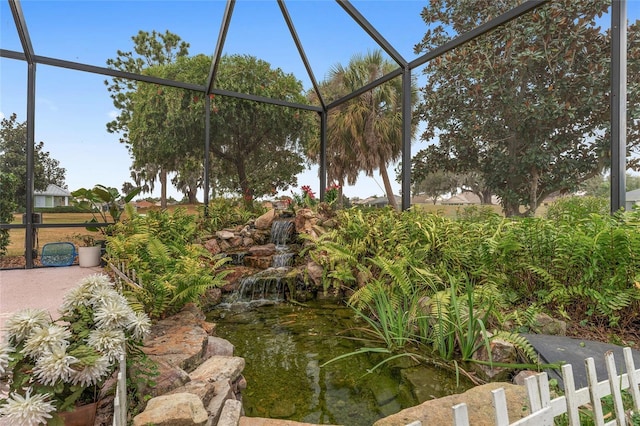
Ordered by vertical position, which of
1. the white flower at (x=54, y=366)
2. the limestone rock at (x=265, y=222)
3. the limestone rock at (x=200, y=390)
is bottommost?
the limestone rock at (x=200, y=390)

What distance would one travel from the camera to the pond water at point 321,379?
6.61 feet

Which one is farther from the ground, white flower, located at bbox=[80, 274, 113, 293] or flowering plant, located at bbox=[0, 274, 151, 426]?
white flower, located at bbox=[80, 274, 113, 293]

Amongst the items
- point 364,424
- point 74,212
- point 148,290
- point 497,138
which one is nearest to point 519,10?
point 497,138

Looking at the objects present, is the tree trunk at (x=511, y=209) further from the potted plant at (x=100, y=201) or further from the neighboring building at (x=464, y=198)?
the potted plant at (x=100, y=201)

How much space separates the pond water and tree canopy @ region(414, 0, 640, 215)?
171 inches

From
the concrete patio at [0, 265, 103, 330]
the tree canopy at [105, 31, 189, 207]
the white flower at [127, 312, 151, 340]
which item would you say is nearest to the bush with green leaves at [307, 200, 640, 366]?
the white flower at [127, 312, 151, 340]

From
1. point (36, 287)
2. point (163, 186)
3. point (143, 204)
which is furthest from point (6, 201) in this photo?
point (163, 186)

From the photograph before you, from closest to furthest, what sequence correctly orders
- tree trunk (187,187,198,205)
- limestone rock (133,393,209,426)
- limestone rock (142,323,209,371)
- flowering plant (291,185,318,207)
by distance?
limestone rock (133,393,209,426) < limestone rock (142,323,209,371) < flowering plant (291,185,318,207) < tree trunk (187,187,198,205)

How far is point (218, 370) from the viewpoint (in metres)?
2.10

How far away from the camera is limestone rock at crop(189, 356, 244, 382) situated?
201cm

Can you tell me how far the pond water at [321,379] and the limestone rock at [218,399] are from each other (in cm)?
25

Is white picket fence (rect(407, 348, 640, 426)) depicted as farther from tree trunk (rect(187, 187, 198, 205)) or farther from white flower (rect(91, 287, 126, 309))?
tree trunk (rect(187, 187, 198, 205))

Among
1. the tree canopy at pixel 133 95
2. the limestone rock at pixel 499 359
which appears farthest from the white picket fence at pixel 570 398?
the tree canopy at pixel 133 95

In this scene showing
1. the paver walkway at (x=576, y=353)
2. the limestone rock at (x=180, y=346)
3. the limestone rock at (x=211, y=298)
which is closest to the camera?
the paver walkway at (x=576, y=353)
